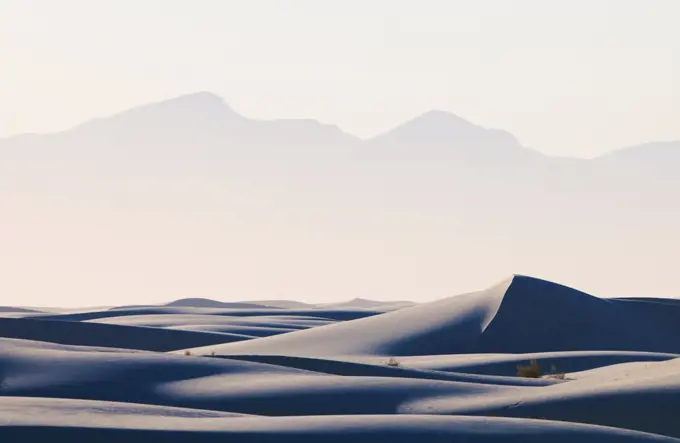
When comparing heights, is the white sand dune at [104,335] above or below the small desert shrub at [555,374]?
above

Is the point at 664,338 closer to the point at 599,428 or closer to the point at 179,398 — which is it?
the point at 179,398

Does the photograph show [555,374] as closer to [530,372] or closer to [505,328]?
[530,372]

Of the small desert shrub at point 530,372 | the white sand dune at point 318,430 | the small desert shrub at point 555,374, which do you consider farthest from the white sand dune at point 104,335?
the white sand dune at point 318,430

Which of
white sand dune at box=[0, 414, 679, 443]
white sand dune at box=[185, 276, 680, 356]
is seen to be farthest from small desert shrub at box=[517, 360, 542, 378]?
white sand dune at box=[0, 414, 679, 443]

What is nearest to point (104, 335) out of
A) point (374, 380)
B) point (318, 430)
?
point (374, 380)

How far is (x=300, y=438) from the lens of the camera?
15828 mm

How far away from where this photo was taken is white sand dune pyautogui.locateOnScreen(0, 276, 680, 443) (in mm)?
16641

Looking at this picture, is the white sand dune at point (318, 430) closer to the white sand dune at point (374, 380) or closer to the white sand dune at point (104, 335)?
the white sand dune at point (374, 380)

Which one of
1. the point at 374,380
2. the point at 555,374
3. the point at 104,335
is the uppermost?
the point at 104,335

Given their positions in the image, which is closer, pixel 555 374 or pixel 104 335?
pixel 555 374

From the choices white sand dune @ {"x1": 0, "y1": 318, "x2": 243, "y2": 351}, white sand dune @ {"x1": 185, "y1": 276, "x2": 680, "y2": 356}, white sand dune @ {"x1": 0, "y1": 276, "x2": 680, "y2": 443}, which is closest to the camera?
white sand dune @ {"x1": 0, "y1": 276, "x2": 680, "y2": 443}

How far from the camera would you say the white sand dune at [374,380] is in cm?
1664

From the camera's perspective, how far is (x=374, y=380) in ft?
77.3

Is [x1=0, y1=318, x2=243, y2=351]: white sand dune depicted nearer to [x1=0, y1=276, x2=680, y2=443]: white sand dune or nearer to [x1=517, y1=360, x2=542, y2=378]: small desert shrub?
[x1=0, y1=276, x2=680, y2=443]: white sand dune
